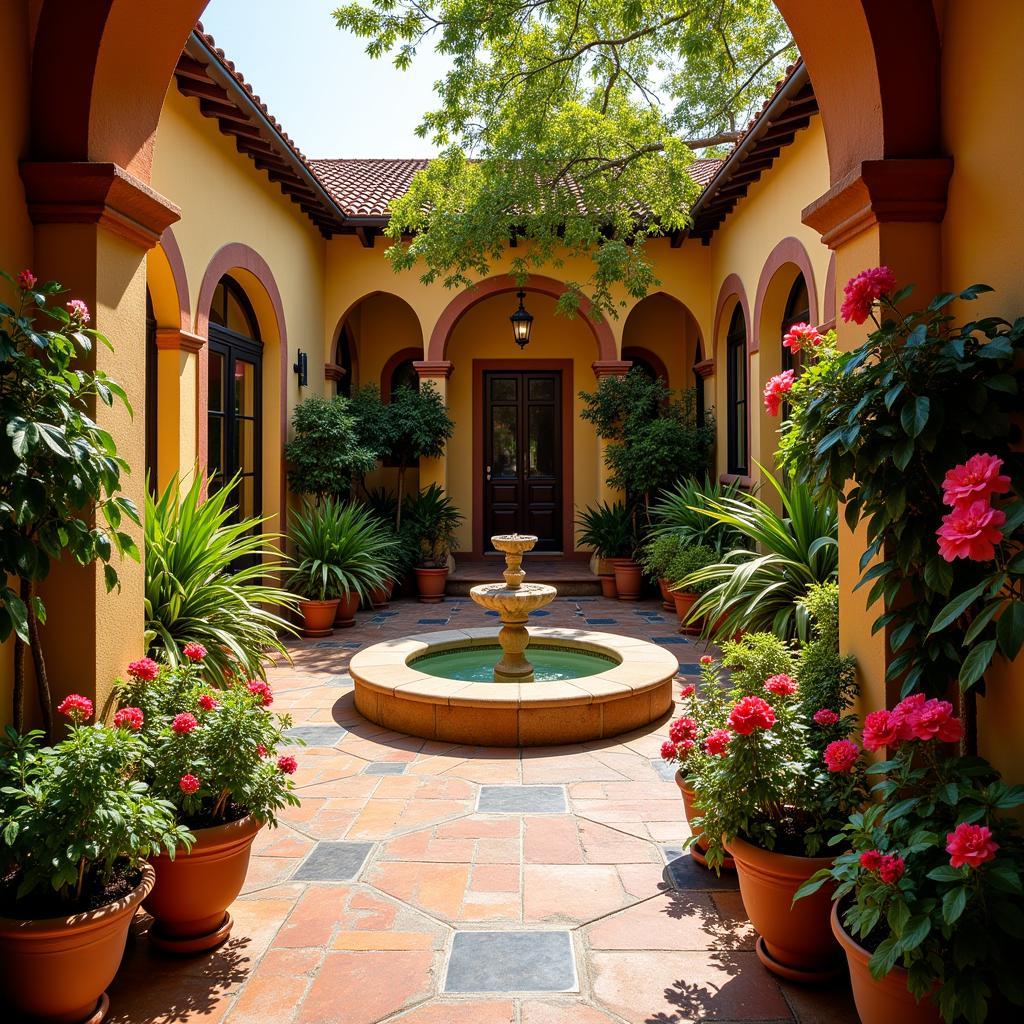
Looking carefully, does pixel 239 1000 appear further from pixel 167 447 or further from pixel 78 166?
pixel 167 447

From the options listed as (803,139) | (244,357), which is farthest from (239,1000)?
(803,139)

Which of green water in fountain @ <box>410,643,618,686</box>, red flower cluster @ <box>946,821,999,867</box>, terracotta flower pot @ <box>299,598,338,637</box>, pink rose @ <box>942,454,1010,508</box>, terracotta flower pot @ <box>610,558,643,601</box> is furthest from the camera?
terracotta flower pot @ <box>610,558,643,601</box>

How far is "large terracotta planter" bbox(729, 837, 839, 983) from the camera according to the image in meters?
2.46

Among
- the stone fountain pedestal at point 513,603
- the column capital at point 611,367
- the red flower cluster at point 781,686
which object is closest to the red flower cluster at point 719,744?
the red flower cluster at point 781,686

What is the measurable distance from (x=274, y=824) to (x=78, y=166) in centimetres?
239

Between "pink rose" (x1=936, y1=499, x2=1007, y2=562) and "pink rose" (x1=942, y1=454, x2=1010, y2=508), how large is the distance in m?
0.02

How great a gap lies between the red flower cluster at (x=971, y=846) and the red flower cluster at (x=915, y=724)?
0.31m

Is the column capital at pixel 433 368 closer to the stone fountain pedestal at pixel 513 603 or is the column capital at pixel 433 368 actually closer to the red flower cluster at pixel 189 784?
the stone fountain pedestal at pixel 513 603

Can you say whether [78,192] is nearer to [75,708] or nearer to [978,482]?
[75,708]

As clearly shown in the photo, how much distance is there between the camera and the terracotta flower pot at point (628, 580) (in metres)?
10.3

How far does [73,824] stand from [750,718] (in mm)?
1932

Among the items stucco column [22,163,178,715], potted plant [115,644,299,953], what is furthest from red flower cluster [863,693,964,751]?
stucco column [22,163,178,715]

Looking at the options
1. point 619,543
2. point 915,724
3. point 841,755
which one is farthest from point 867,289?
point 619,543

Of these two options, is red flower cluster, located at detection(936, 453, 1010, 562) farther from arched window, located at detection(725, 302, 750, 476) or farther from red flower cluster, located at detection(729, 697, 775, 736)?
arched window, located at detection(725, 302, 750, 476)
